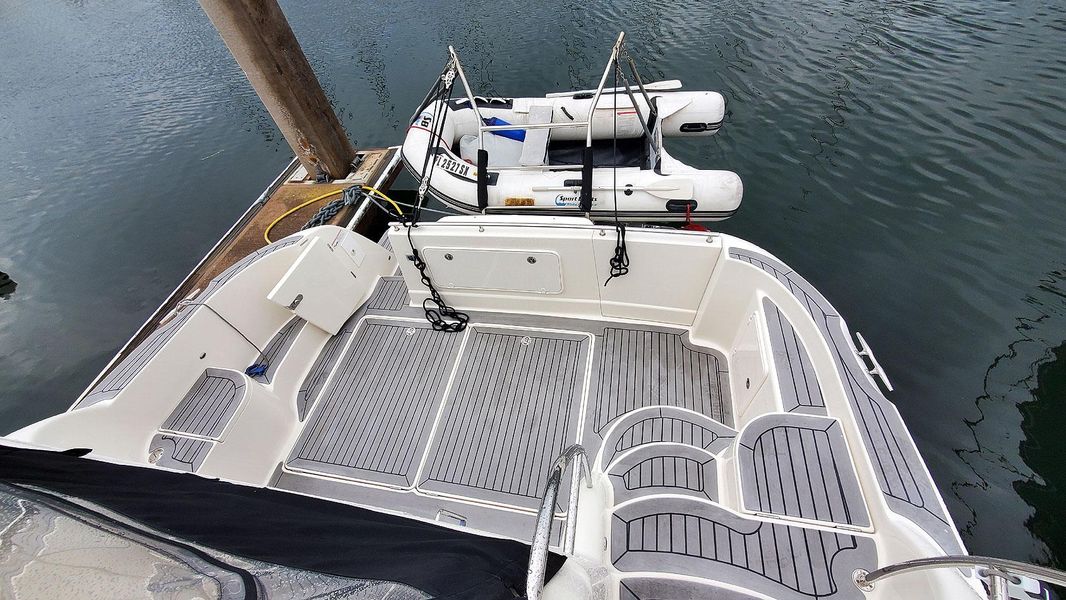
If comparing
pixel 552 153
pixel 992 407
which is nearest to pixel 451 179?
pixel 552 153

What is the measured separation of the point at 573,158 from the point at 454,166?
1336 millimetres

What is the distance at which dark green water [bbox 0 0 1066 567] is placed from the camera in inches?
130

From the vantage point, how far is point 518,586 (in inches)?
43.6

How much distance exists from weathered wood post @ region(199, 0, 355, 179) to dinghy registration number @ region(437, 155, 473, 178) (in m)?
1.78

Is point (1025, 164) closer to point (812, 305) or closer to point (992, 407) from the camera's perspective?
point (992, 407)

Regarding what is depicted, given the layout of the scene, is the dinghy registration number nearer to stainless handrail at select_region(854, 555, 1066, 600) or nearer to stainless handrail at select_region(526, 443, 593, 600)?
stainless handrail at select_region(526, 443, 593, 600)

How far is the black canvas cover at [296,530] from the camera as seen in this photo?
970 millimetres

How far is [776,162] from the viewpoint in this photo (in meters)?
5.41

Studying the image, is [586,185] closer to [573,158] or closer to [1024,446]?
[573,158]

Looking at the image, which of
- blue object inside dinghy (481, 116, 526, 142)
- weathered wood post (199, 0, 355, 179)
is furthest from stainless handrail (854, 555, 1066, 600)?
weathered wood post (199, 0, 355, 179)

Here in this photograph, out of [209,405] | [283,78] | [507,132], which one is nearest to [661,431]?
[209,405]

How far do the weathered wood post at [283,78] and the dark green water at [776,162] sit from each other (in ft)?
7.46

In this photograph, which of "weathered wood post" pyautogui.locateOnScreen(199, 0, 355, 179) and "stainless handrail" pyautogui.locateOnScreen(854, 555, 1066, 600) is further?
"weathered wood post" pyautogui.locateOnScreen(199, 0, 355, 179)

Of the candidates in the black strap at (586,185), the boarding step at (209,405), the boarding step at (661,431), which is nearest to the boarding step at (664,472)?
the boarding step at (661,431)
